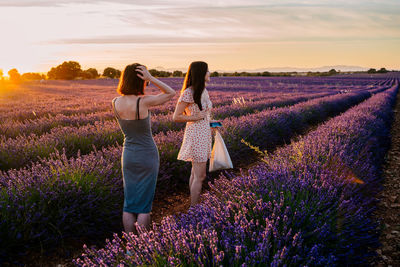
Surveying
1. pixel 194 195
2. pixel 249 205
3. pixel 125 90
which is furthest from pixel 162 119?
pixel 249 205

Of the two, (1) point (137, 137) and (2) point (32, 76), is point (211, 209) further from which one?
(2) point (32, 76)

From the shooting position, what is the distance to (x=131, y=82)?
2.42 metres

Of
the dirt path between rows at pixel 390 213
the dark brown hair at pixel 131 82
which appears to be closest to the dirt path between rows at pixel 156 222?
the dirt path between rows at pixel 390 213

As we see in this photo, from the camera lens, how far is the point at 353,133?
5.02m

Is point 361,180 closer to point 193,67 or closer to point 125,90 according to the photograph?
point 193,67

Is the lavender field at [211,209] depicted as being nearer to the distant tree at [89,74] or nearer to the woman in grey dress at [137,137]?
the woman in grey dress at [137,137]

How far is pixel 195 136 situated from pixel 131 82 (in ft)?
3.55

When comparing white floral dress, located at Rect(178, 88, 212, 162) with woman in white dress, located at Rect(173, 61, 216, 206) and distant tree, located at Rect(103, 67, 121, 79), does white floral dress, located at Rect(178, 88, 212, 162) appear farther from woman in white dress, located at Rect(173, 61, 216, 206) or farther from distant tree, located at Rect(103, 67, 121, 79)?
distant tree, located at Rect(103, 67, 121, 79)

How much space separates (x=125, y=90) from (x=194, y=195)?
151cm

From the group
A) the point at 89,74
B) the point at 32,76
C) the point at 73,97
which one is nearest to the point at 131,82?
the point at 73,97

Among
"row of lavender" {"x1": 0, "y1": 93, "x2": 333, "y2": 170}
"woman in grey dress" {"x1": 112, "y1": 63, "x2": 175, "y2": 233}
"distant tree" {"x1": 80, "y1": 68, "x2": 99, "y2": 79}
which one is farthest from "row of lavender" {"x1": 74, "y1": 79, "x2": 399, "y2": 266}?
"distant tree" {"x1": 80, "y1": 68, "x2": 99, "y2": 79}

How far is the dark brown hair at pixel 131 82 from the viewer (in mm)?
2416

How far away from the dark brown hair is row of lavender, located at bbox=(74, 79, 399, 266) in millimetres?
1055

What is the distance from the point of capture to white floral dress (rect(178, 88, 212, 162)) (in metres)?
3.19
